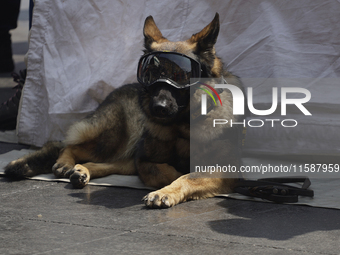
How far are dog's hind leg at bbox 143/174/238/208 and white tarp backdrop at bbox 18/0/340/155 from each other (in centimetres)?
127

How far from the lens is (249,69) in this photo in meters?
4.53

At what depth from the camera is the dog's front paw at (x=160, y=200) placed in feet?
9.36

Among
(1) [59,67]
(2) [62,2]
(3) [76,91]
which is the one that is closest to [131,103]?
(3) [76,91]

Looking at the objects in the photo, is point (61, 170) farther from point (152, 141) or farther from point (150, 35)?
point (150, 35)

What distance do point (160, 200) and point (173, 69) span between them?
95 centimetres

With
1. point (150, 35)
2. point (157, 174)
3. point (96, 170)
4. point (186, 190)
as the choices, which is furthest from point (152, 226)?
point (150, 35)

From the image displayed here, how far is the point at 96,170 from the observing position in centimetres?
381

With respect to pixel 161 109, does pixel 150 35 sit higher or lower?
higher

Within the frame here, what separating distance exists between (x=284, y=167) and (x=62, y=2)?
315 centimetres

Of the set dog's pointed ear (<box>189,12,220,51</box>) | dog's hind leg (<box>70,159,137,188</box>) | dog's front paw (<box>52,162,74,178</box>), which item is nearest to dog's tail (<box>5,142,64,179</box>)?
dog's front paw (<box>52,162,74,178</box>)

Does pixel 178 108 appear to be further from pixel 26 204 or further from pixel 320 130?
pixel 320 130

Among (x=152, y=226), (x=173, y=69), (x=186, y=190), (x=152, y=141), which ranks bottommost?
(x=152, y=226)

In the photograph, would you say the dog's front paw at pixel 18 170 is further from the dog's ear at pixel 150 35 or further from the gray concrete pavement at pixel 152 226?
the dog's ear at pixel 150 35

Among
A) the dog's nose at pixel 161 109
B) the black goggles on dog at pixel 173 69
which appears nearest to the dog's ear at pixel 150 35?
the black goggles on dog at pixel 173 69
